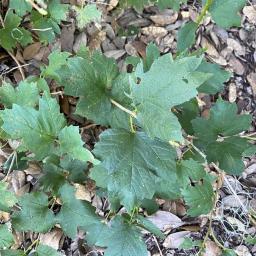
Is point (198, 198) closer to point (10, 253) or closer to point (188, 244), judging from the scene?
point (188, 244)

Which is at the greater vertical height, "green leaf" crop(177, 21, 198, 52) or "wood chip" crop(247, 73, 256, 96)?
"green leaf" crop(177, 21, 198, 52)

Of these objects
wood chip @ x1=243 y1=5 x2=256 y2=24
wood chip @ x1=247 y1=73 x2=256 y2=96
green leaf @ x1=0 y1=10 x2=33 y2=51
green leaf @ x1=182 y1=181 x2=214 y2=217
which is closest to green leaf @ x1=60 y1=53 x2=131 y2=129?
green leaf @ x1=182 y1=181 x2=214 y2=217

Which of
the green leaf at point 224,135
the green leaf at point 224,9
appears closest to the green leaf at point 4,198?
the green leaf at point 224,135

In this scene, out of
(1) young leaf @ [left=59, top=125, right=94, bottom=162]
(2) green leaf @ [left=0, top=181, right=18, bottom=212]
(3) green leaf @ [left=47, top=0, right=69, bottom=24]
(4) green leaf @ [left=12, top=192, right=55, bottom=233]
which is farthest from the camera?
(3) green leaf @ [left=47, top=0, right=69, bottom=24]

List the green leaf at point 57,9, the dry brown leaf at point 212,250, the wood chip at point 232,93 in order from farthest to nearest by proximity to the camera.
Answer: the wood chip at point 232,93
the dry brown leaf at point 212,250
the green leaf at point 57,9

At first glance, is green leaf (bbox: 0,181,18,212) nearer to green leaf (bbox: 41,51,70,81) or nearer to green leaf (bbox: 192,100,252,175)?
green leaf (bbox: 41,51,70,81)

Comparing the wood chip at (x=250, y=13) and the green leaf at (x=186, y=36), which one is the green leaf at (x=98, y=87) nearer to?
the green leaf at (x=186, y=36)

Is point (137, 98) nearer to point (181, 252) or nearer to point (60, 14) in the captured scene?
point (60, 14)

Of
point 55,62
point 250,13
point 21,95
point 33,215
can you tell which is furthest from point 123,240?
point 250,13
